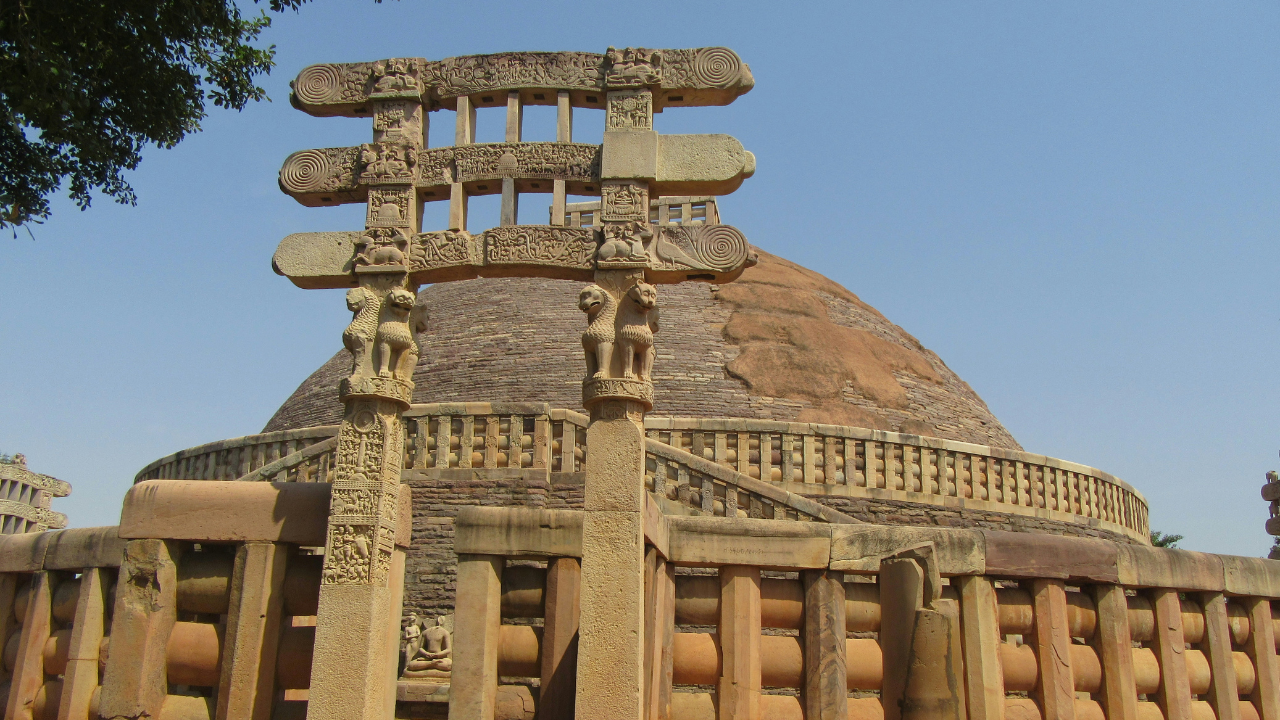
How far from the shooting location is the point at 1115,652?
6.93 meters

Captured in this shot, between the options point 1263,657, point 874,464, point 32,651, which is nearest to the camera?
point 32,651

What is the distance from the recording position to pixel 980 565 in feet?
21.9

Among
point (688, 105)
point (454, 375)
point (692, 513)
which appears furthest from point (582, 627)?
point (454, 375)

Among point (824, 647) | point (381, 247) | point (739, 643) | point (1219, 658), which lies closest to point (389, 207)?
point (381, 247)

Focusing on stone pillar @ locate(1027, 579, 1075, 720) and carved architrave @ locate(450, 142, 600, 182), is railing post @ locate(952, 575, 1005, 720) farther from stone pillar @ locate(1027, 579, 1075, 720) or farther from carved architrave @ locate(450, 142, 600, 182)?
carved architrave @ locate(450, 142, 600, 182)

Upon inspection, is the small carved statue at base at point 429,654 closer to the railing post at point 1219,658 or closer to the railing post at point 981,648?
the railing post at point 981,648

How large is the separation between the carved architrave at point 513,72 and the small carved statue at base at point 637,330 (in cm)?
171

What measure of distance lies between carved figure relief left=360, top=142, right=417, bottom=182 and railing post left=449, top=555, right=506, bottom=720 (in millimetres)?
2791

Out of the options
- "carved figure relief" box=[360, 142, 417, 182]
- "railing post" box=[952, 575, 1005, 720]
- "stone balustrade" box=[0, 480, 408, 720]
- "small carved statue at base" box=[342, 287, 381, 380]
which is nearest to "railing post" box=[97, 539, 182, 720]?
"stone balustrade" box=[0, 480, 408, 720]

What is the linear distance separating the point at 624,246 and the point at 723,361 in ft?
49.3

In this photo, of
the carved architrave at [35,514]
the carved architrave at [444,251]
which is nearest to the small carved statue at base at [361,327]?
the carved architrave at [444,251]

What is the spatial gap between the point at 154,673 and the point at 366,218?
11.0ft

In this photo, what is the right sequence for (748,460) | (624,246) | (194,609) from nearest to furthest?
(194,609) < (624,246) < (748,460)

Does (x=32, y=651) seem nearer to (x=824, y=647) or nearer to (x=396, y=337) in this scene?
(x=396, y=337)
